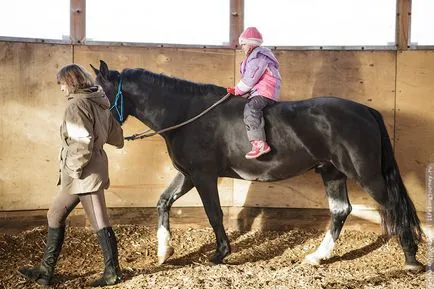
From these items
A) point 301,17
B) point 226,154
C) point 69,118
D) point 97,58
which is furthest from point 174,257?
point 301,17

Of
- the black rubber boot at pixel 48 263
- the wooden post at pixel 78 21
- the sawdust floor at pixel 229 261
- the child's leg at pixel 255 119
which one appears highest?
the wooden post at pixel 78 21

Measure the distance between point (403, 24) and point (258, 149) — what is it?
7.89 ft

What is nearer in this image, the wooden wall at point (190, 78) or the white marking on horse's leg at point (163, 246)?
the white marking on horse's leg at point (163, 246)

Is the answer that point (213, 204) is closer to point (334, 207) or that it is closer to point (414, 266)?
point (334, 207)

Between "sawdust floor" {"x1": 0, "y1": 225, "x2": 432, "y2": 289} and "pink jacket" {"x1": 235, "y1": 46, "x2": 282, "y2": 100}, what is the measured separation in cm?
156

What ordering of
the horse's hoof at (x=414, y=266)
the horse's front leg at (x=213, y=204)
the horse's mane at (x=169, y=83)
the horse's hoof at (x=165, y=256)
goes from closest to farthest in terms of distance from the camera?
the horse's hoof at (x=414, y=266) < the horse's front leg at (x=213, y=204) < the horse's hoof at (x=165, y=256) < the horse's mane at (x=169, y=83)

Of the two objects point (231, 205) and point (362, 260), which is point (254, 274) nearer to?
point (362, 260)

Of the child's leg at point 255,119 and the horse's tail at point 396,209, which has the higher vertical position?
the child's leg at point 255,119

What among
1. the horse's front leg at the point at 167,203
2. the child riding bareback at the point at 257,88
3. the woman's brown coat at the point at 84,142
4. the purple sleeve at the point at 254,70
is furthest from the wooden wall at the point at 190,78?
the woman's brown coat at the point at 84,142

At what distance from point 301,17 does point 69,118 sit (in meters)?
3.19

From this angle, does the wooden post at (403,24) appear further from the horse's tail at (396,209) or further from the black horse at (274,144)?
the horse's tail at (396,209)

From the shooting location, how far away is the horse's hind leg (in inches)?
188

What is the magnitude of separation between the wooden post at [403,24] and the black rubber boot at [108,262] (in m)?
3.76

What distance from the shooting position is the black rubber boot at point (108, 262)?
12.3ft
